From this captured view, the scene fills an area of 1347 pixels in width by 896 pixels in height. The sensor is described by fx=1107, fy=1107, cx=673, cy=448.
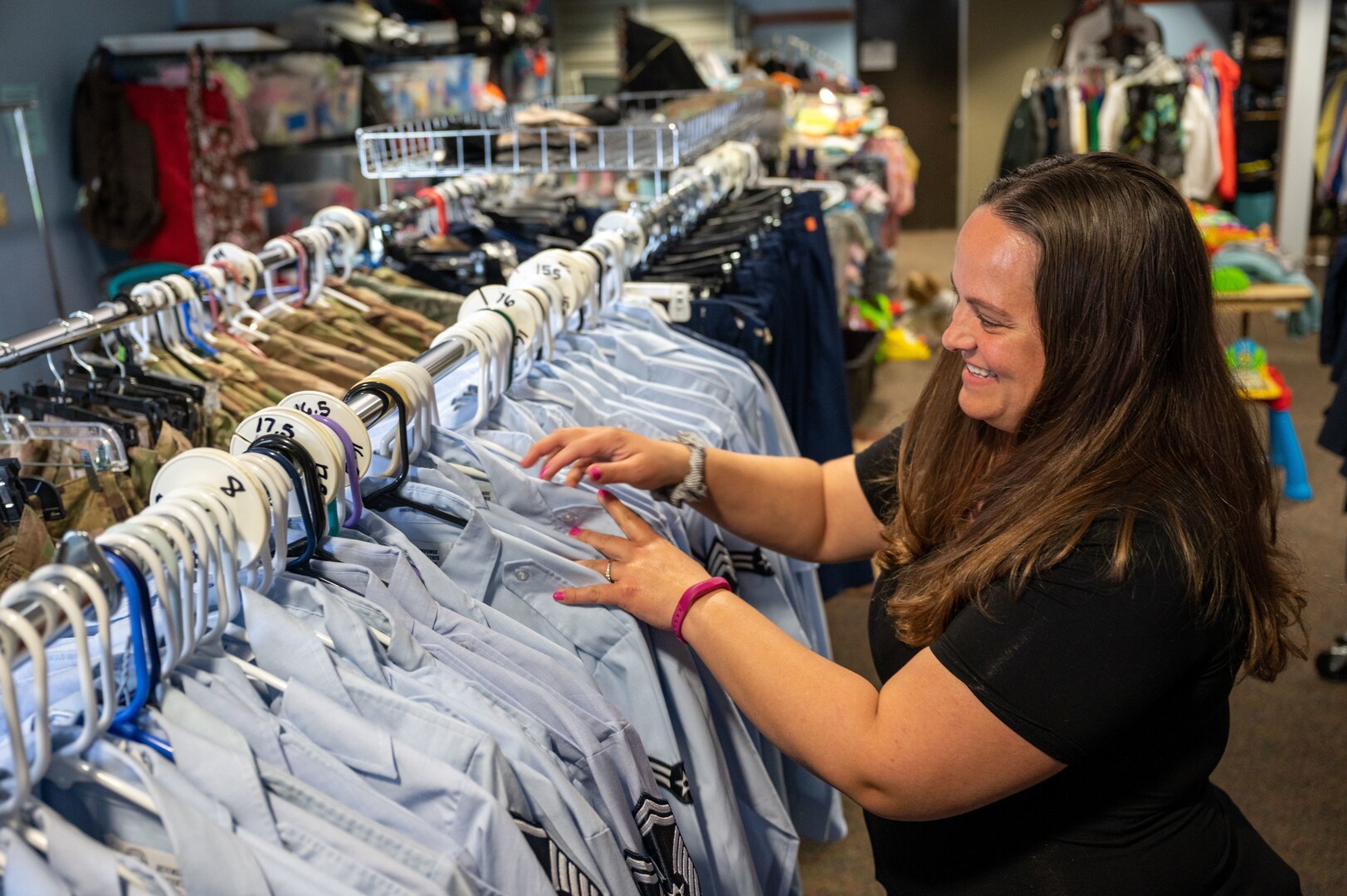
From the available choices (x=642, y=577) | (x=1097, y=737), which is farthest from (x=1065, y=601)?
(x=642, y=577)

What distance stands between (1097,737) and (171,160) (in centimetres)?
404

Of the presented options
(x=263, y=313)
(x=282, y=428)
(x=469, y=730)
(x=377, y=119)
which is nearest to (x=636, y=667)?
(x=469, y=730)

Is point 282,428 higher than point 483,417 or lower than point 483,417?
higher

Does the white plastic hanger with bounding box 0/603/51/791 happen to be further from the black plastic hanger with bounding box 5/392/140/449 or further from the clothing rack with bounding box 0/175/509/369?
the clothing rack with bounding box 0/175/509/369

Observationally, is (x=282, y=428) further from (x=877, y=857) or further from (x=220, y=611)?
(x=877, y=857)

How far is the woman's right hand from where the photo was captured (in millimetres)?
1329

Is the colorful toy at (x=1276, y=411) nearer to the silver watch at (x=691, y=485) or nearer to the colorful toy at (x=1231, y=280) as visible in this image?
the colorful toy at (x=1231, y=280)

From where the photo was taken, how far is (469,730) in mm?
858

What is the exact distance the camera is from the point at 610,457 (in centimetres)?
142

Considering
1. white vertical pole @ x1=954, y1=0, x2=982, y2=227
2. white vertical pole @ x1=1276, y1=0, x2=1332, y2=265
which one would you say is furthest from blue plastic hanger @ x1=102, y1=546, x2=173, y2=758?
white vertical pole @ x1=954, y1=0, x2=982, y2=227

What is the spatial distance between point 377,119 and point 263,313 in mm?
3039

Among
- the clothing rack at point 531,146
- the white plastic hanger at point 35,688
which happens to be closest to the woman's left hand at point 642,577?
the white plastic hanger at point 35,688

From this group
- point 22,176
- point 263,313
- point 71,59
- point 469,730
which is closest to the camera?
point 469,730

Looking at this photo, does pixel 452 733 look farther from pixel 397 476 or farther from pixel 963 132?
pixel 963 132
